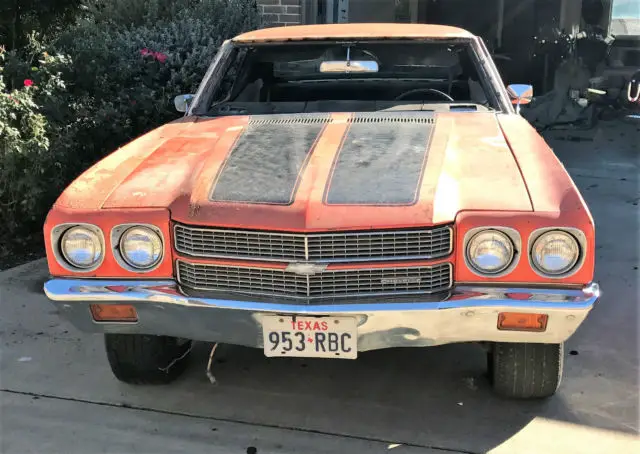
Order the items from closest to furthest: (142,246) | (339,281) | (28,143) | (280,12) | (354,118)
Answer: (339,281)
(142,246)
(354,118)
(28,143)
(280,12)

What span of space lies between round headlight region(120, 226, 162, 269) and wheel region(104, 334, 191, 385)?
1.75 ft

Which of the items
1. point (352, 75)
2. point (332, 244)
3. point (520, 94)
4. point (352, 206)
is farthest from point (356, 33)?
point (332, 244)

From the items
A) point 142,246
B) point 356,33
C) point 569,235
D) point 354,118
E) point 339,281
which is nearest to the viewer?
point 569,235

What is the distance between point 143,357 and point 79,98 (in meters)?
3.07

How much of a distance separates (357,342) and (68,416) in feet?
4.76

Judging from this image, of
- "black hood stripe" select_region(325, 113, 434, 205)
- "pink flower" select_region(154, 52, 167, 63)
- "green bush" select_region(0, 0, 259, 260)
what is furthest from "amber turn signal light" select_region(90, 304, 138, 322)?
"pink flower" select_region(154, 52, 167, 63)

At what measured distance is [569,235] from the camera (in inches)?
101

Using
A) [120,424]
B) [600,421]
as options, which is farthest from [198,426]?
[600,421]

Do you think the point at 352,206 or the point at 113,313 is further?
the point at 113,313

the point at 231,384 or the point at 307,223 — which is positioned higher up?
the point at 307,223

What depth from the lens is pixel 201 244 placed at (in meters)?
2.72

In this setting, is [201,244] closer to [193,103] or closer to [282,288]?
[282,288]

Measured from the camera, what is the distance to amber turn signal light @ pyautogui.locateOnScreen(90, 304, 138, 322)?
282 cm

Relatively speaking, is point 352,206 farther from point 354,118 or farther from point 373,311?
point 354,118
